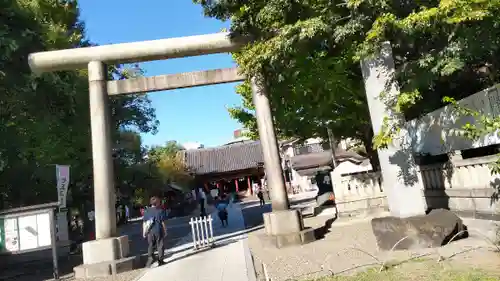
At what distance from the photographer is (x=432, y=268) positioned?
532 cm

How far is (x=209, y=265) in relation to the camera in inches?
331

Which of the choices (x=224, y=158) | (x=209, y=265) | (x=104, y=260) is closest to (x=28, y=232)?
→ (x=104, y=260)

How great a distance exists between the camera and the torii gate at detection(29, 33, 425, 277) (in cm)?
922

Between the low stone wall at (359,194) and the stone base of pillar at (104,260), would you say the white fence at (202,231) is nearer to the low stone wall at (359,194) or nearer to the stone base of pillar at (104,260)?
the stone base of pillar at (104,260)

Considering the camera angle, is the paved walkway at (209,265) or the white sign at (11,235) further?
the white sign at (11,235)

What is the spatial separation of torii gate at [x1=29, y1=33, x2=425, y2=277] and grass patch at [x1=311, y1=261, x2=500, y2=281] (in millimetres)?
3784

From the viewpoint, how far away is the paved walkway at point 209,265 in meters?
7.25

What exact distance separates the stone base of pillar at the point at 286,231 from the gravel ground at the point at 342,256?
0.73 feet

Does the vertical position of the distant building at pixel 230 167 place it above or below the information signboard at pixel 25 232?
above

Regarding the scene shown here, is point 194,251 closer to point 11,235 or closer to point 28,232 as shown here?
point 28,232

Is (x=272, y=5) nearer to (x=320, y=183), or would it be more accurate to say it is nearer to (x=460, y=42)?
(x=460, y=42)

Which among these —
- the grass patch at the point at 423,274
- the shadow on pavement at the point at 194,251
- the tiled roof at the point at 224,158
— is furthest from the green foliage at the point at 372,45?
the tiled roof at the point at 224,158

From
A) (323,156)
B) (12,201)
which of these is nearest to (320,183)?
(323,156)

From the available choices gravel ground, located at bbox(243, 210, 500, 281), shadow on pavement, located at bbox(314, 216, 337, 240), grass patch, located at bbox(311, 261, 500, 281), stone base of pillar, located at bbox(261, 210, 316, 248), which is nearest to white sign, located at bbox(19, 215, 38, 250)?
gravel ground, located at bbox(243, 210, 500, 281)
